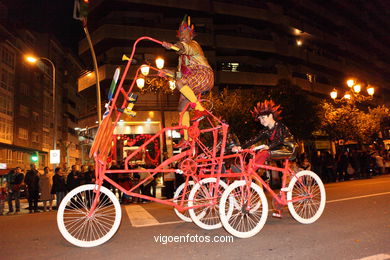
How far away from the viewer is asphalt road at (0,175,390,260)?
3562 mm

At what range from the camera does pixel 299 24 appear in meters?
37.1

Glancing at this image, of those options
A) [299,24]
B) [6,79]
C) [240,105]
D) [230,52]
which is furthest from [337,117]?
[6,79]

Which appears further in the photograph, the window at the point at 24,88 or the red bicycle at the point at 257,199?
the window at the point at 24,88

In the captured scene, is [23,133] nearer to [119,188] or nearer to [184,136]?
[184,136]

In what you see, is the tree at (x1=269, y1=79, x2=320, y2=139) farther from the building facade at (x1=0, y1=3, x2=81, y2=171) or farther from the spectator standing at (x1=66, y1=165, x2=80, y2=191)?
the building facade at (x1=0, y1=3, x2=81, y2=171)

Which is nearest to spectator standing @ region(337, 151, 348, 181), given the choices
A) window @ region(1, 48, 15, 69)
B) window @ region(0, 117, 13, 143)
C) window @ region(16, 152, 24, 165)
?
window @ region(0, 117, 13, 143)

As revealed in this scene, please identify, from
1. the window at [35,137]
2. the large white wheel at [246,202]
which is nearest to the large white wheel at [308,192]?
the large white wheel at [246,202]

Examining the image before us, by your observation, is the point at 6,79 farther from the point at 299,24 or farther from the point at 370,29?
the point at 370,29

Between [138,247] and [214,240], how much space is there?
3.25 ft

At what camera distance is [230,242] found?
4.14 meters

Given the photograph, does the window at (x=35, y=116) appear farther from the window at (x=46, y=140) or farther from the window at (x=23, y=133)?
the window at (x=46, y=140)

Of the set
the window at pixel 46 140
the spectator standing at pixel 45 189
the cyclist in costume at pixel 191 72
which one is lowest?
the spectator standing at pixel 45 189

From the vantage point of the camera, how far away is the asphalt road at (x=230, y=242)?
356 cm

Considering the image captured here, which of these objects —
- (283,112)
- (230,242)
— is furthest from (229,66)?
(230,242)
